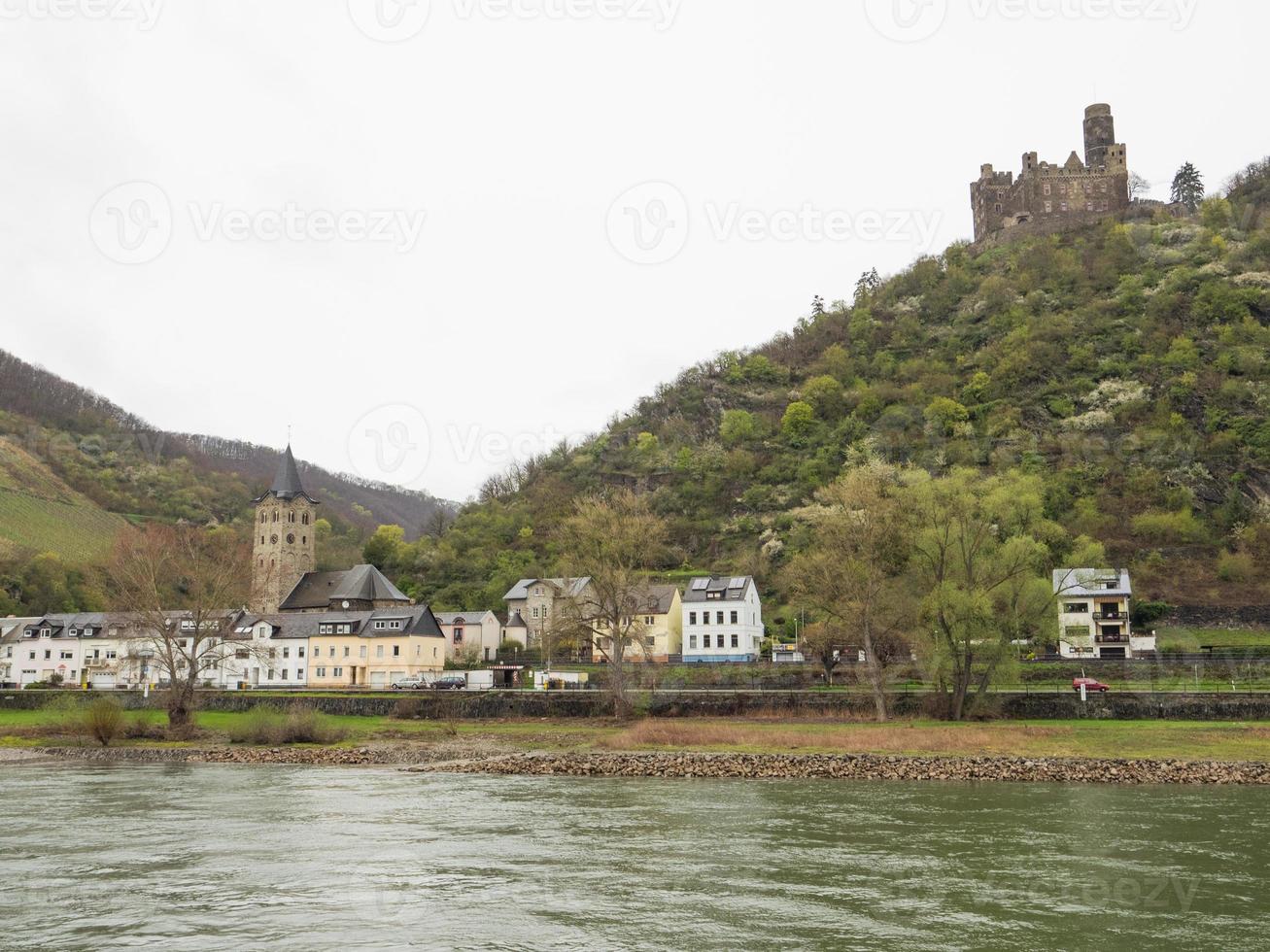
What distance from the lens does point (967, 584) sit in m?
52.2

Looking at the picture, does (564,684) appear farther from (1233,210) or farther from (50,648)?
(1233,210)

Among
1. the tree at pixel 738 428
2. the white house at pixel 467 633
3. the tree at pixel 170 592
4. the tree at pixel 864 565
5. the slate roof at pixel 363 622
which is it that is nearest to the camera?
the tree at pixel 864 565

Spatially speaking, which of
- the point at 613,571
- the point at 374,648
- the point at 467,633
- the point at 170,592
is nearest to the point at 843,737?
the point at 613,571

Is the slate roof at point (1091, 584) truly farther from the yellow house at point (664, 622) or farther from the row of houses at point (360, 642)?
the yellow house at point (664, 622)

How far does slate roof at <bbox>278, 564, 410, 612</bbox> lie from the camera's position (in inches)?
3807

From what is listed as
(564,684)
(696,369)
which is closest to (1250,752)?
(564,684)

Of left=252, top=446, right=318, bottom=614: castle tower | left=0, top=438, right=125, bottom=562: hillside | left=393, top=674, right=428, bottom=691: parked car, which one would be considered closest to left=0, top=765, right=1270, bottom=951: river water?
left=393, top=674, right=428, bottom=691: parked car

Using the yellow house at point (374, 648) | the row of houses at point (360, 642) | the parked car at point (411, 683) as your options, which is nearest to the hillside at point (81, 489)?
the row of houses at point (360, 642)

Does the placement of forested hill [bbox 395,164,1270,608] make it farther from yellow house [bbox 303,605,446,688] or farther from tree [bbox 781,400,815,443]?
yellow house [bbox 303,605,446,688]

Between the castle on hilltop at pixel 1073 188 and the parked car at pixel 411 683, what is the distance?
387ft

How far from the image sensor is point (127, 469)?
167500 millimetres

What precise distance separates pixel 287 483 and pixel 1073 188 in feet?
389

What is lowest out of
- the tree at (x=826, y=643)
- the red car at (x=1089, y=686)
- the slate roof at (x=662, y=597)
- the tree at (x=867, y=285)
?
the red car at (x=1089, y=686)

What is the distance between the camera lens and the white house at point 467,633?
8850cm
